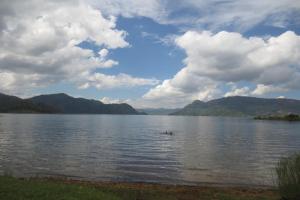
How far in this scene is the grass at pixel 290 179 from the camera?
2127cm

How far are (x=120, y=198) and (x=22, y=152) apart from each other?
38.8 meters

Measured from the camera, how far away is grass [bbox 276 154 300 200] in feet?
69.8

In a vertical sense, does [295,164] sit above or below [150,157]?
above

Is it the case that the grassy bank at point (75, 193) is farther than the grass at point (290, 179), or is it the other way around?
the grass at point (290, 179)

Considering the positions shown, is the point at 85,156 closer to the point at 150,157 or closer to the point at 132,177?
the point at 150,157

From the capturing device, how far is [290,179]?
21.4 metres

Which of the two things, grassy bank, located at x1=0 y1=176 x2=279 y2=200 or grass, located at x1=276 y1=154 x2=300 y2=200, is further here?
grass, located at x1=276 y1=154 x2=300 y2=200

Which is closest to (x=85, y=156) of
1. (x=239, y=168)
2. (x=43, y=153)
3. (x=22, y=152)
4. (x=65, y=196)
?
(x=43, y=153)

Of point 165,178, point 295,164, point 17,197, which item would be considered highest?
point 295,164

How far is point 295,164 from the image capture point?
21.5 m

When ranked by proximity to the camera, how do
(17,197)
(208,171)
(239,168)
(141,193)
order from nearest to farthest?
(17,197) < (141,193) < (208,171) < (239,168)

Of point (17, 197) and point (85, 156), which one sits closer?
point (17, 197)

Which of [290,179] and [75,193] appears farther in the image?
[290,179]

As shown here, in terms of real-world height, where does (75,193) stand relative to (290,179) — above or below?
below
